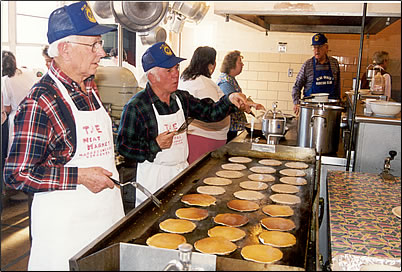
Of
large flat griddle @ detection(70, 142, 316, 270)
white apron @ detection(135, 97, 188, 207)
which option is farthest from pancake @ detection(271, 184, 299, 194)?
white apron @ detection(135, 97, 188, 207)

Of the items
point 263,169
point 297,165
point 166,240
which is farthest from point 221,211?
point 297,165

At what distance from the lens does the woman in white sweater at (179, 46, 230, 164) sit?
4.36 metres

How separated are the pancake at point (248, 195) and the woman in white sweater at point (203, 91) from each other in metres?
1.91

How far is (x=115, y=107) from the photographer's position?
402 centimetres

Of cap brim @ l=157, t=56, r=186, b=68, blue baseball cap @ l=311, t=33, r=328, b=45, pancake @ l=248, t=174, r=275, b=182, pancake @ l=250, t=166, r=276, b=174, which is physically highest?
blue baseball cap @ l=311, t=33, r=328, b=45

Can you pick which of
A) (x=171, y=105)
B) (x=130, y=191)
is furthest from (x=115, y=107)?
(x=171, y=105)

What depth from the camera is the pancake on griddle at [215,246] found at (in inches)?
69.3

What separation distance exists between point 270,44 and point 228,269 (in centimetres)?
549

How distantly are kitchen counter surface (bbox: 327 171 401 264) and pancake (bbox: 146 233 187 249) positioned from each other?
2.05 feet

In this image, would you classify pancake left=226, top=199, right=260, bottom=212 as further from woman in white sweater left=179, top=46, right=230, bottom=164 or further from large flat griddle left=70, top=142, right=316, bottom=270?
woman in white sweater left=179, top=46, right=230, bottom=164

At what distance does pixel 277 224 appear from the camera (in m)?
2.08

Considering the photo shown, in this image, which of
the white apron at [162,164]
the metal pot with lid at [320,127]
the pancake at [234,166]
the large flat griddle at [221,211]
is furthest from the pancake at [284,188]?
the white apron at [162,164]

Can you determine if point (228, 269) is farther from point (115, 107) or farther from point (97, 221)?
point (115, 107)

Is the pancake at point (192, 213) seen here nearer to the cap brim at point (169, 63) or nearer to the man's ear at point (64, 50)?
the man's ear at point (64, 50)
